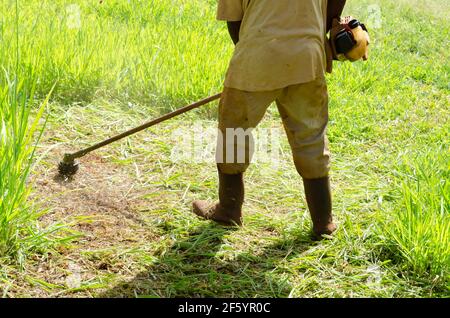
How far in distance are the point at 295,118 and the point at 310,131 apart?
0.09 meters

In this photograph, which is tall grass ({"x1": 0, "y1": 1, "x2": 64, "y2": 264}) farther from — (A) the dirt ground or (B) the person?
(B) the person

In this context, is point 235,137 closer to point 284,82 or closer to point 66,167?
point 284,82

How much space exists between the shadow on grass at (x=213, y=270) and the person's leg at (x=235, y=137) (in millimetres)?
188

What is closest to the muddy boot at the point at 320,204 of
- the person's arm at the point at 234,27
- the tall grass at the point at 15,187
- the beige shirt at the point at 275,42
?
the beige shirt at the point at 275,42

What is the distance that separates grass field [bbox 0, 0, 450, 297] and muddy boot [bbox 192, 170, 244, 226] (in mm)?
62

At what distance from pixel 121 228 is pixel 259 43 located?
1.09 meters

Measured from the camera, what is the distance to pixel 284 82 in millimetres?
2984

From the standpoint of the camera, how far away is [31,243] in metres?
2.88

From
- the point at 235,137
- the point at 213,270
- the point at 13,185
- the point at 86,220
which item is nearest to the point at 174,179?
the point at 86,220

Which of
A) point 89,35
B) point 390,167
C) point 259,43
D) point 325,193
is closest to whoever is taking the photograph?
point 259,43

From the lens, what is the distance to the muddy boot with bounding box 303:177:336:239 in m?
3.18

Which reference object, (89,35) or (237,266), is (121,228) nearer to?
(237,266)

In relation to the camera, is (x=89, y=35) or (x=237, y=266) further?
(x=89, y=35)

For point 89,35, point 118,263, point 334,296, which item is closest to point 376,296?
point 334,296
